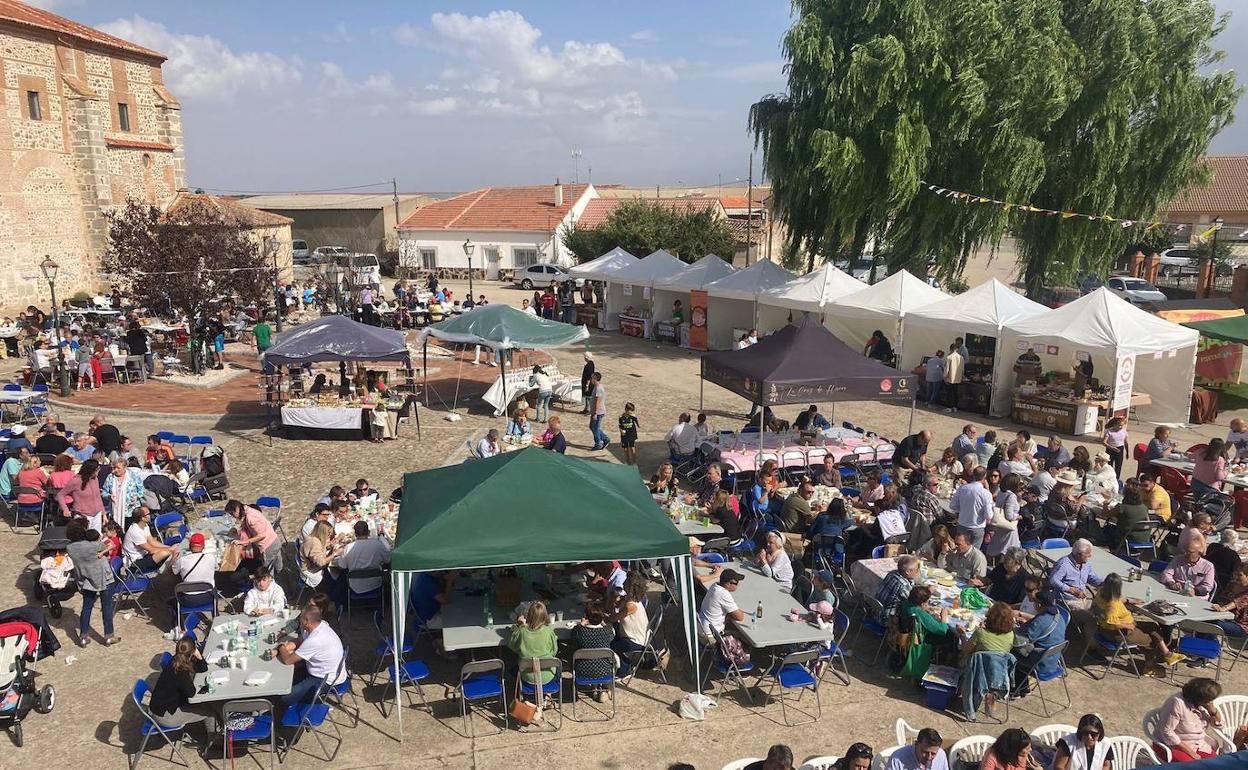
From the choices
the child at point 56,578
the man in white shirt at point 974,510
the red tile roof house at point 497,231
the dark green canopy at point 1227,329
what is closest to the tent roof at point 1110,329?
the dark green canopy at point 1227,329

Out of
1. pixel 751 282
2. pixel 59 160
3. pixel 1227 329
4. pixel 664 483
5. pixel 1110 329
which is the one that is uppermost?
pixel 59 160

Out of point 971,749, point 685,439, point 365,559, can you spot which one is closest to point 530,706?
point 365,559

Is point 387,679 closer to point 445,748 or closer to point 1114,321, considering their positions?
point 445,748

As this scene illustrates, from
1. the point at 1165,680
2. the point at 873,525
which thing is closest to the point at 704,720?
the point at 873,525

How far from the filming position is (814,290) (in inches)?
812

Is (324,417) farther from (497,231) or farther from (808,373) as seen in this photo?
(497,231)

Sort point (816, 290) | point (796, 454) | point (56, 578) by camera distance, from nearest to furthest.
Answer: point (56, 578) → point (796, 454) → point (816, 290)

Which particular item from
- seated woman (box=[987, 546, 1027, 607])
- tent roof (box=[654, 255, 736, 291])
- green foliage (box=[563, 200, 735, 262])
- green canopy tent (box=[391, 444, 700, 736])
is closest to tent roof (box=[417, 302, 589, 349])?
tent roof (box=[654, 255, 736, 291])

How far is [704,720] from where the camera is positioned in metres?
7.24

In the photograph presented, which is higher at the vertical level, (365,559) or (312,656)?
A: (365,559)

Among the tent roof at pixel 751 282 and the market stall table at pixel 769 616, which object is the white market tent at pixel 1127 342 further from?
the market stall table at pixel 769 616

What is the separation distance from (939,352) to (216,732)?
638 inches

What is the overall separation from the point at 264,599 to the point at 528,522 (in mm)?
2730

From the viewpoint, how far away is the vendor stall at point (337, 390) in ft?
48.3
